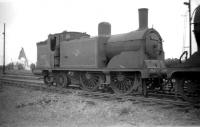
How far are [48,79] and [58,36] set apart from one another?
291cm

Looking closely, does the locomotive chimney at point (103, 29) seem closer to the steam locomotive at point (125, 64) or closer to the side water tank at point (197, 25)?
the steam locomotive at point (125, 64)

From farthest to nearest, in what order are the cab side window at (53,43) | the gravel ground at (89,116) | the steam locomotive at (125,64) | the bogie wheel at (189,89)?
the cab side window at (53,43) < the steam locomotive at (125,64) < the bogie wheel at (189,89) < the gravel ground at (89,116)

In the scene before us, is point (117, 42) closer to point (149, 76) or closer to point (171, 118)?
point (149, 76)

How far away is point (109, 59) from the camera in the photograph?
460 inches

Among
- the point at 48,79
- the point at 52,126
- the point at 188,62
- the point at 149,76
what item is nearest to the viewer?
the point at 52,126

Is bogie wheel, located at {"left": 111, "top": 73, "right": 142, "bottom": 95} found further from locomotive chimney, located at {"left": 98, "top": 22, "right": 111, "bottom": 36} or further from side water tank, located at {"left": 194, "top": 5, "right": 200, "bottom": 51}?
side water tank, located at {"left": 194, "top": 5, "right": 200, "bottom": 51}

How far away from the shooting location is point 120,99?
9.45 meters

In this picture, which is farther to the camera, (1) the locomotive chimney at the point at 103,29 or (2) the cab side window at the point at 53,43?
(2) the cab side window at the point at 53,43

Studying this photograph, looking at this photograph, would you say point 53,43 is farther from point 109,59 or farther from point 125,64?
point 125,64

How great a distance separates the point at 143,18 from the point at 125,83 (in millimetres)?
2897

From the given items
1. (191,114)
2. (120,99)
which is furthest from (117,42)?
(191,114)

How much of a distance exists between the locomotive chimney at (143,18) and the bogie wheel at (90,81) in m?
3.17

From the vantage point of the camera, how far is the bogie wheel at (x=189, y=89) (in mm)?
7269

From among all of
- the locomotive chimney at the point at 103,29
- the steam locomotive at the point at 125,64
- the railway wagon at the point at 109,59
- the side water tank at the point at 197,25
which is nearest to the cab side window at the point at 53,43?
the railway wagon at the point at 109,59
